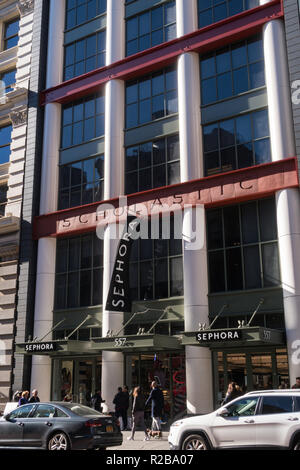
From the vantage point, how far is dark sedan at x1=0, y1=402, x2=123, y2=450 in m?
13.4

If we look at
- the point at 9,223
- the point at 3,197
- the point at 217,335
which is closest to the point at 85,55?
the point at 3,197

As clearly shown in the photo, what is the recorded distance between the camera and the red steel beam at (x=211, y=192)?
21.0 m

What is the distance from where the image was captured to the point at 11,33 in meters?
33.9

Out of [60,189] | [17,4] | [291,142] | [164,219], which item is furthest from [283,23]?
[17,4]

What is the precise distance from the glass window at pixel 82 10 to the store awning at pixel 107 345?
60.9ft

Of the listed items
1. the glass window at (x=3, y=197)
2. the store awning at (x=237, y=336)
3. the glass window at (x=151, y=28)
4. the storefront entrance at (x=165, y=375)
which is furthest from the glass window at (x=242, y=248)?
the glass window at (x=3, y=197)

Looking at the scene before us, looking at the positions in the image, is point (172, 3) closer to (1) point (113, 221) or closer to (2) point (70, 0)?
(2) point (70, 0)

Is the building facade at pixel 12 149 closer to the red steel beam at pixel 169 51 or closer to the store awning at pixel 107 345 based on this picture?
the red steel beam at pixel 169 51

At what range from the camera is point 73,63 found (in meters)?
29.8

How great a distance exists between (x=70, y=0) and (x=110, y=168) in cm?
1228

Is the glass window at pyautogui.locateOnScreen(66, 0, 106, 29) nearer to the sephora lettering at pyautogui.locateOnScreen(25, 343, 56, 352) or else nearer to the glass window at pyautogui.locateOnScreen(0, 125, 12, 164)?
the glass window at pyautogui.locateOnScreen(0, 125, 12, 164)

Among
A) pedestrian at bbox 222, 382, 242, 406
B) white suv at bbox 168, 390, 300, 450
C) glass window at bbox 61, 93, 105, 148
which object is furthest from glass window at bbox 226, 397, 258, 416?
glass window at bbox 61, 93, 105, 148

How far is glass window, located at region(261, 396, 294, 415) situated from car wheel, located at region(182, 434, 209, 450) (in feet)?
5.62

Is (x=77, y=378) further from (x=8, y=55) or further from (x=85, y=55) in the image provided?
(x=8, y=55)
